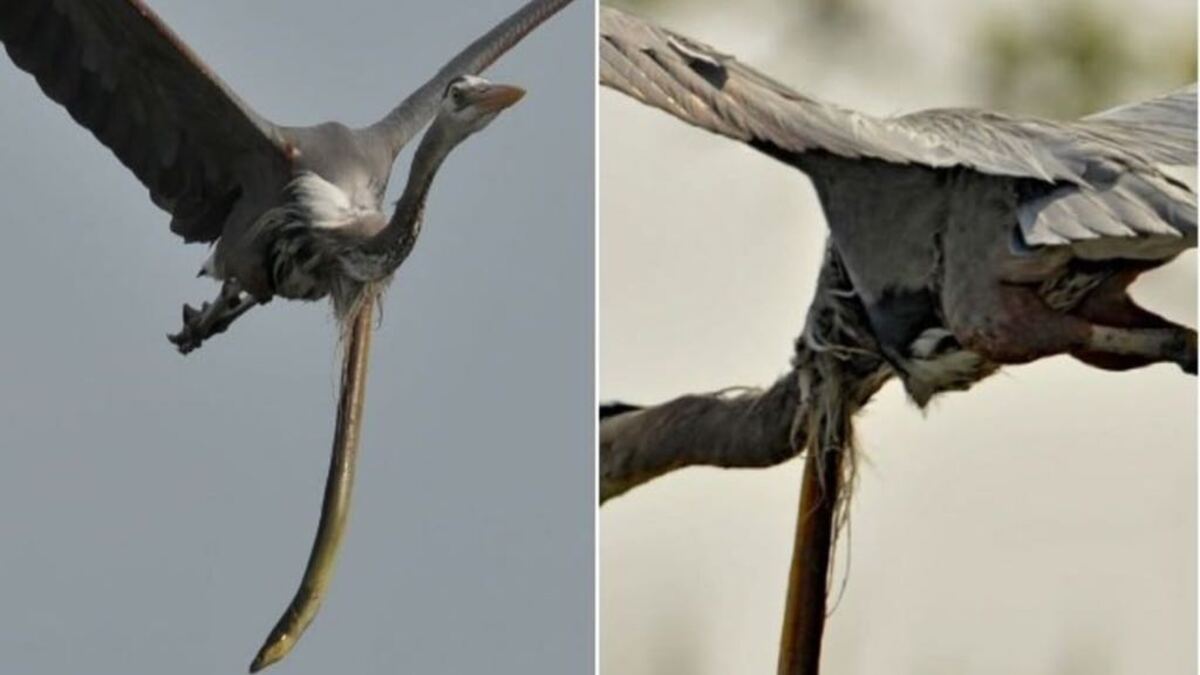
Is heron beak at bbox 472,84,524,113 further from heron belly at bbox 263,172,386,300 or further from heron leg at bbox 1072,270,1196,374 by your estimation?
heron leg at bbox 1072,270,1196,374

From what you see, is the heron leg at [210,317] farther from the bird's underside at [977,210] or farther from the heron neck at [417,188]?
the bird's underside at [977,210]

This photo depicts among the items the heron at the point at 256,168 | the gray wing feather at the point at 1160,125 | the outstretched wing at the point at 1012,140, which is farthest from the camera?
the heron at the point at 256,168

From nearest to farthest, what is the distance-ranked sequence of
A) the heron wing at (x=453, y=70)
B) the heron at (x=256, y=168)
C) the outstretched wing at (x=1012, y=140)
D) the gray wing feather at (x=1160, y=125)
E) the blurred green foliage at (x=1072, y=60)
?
the outstretched wing at (x=1012, y=140), the gray wing feather at (x=1160, y=125), the blurred green foliage at (x=1072, y=60), the heron at (x=256, y=168), the heron wing at (x=453, y=70)

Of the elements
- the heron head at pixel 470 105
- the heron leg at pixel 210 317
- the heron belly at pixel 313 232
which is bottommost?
the heron leg at pixel 210 317

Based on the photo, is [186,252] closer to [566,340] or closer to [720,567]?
[566,340]

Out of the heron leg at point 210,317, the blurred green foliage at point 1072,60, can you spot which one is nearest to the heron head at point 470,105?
the heron leg at point 210,317

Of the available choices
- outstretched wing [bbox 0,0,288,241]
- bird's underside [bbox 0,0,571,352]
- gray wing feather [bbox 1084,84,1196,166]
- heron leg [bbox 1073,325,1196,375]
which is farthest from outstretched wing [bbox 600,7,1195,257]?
outstretched wing [bbox 0,0,288,241]

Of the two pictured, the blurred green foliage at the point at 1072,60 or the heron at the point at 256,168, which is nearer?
the blurred green foliage at the point at 1072,60

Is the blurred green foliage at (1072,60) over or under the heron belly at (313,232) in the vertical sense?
over
